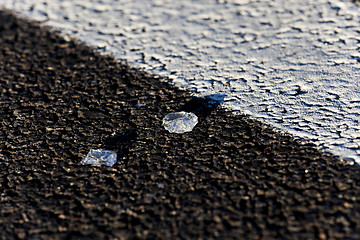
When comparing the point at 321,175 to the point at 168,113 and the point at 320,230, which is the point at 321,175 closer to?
the point at 320,230

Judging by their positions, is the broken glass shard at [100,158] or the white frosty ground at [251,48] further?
the white frosty ground at [251,48]

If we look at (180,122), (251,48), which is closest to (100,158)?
(180,122)

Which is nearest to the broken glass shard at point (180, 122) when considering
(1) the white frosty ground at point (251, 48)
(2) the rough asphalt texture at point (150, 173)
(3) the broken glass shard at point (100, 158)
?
(2) the rough asphalt texture at point (150, 173)

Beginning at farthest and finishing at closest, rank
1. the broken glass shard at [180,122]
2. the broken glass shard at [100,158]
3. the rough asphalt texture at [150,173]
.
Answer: the broken glass shard at [180,122] → the broken glass shard at [100,158] → the rough asphalt texture at [150,173]

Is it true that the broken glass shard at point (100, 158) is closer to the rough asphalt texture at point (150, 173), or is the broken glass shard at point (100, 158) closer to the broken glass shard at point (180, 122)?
the rough asphalt texture at point (150, 173)

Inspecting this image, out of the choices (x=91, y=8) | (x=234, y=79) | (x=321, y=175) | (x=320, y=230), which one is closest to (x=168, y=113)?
(x=234, y=79)

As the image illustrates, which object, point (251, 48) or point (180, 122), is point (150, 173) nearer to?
point (180, 122)
